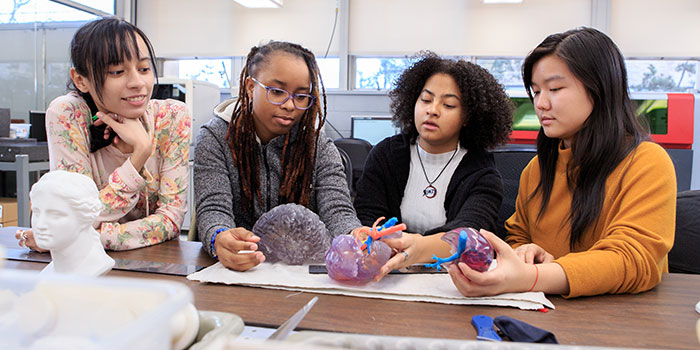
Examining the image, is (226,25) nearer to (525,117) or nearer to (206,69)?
(206,69)

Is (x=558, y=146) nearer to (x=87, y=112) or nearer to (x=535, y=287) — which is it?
(x=535, y=287)

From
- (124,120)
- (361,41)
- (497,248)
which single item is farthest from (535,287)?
(361,41)

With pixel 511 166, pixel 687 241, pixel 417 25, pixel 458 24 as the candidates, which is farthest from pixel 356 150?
pixel 687 241

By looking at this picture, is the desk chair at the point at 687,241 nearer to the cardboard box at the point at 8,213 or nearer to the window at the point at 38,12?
the cardboard box at the point at 8,213

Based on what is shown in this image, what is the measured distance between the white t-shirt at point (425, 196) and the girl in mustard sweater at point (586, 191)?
0.67 ft

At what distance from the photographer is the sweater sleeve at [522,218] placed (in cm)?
125

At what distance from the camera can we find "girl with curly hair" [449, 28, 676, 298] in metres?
0.83

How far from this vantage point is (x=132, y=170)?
1073 millimetres

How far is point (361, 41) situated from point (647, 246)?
4.55 meters

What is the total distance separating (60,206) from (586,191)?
1026 millimetres

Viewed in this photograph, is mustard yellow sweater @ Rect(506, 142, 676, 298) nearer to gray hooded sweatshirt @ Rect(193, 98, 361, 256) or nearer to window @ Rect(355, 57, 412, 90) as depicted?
gray hooded sweatshirt @ Rect(193, 98, 361, 256)

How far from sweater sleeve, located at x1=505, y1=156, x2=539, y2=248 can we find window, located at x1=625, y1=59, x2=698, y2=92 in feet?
13.8

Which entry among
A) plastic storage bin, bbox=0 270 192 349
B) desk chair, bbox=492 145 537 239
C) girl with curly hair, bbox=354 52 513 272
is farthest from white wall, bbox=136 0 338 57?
plastic storage bin, bbox=0 270 192 349

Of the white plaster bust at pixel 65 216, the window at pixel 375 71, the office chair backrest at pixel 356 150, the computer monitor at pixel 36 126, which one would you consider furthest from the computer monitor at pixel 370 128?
the white plaster bust at pixel 65 216
